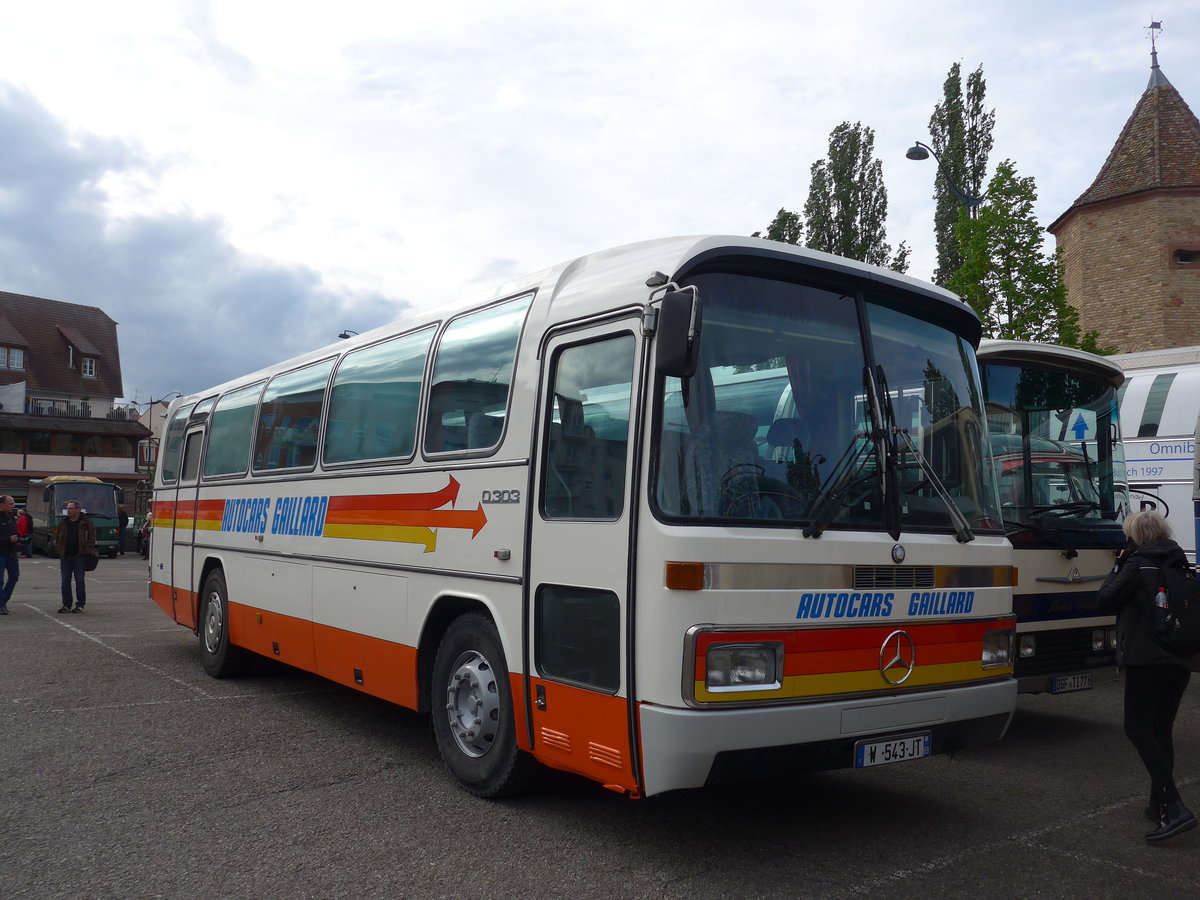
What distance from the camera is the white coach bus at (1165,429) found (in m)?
12.9

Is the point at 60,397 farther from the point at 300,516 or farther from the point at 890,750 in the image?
the point at 890,750

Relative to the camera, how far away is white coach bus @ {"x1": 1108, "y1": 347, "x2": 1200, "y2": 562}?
12.9 metres

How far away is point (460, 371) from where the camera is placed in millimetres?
6660

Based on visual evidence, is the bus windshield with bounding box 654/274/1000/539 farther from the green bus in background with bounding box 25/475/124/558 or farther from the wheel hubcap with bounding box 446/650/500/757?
the green bus in background with bounding box 25/475/124/558

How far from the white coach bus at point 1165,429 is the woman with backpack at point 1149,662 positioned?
7469 millimetres

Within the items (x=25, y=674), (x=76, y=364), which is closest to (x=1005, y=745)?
(x=25, y=674)

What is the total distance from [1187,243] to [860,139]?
37.5 feet

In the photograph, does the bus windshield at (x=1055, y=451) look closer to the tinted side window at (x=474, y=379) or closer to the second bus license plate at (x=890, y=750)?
the second bus license plate at (x=890, y=750)

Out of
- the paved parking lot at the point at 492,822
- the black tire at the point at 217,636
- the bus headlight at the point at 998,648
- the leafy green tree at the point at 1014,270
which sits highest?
the leafy green tree at the point at 1014,270

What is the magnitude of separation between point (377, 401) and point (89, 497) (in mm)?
37277

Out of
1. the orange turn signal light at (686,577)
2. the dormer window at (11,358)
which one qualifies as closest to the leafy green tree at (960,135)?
the orange turn signal light at (686,577)

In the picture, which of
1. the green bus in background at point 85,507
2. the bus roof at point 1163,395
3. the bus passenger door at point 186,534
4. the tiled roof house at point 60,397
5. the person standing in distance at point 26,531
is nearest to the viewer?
the bus passenger door at point 186,534

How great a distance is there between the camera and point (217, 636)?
1041cm

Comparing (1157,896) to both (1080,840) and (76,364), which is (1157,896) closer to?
(1080,840)
